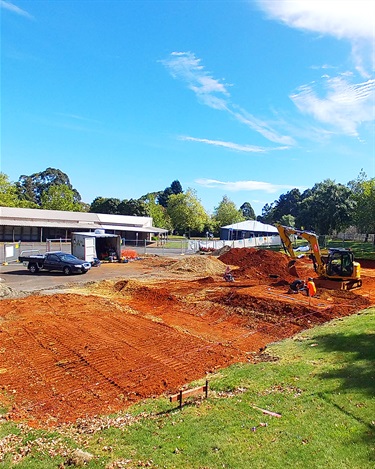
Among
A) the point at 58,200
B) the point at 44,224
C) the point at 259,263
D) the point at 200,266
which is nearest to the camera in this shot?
the point at 259,263

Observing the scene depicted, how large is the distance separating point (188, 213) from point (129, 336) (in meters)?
76.0

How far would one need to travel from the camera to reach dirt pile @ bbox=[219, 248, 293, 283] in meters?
29.2

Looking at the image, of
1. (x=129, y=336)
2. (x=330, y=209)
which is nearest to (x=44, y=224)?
(x=330, y=209)

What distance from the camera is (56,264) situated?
96.1 ft

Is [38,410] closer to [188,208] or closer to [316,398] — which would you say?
[316,398]

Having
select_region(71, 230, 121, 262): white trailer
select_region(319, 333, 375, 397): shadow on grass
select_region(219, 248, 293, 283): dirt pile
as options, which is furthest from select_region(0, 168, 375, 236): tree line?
select_region(319, 333, 375, 397): shadow on grass

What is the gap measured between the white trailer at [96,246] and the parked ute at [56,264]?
4.31 metres

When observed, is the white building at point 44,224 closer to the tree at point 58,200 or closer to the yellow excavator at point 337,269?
the tree at point 58,200

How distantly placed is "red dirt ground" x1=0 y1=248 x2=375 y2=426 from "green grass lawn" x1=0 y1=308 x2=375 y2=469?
3.79 feet

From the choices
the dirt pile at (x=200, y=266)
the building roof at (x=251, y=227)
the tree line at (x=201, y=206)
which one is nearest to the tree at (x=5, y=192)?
the tree line at (x=201, y=206)

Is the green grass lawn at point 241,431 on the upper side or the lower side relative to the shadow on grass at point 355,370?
lower

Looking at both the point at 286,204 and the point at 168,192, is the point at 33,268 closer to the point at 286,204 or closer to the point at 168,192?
the point at 168,192

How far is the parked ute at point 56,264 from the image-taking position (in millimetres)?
29234

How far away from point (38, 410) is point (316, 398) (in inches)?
230
